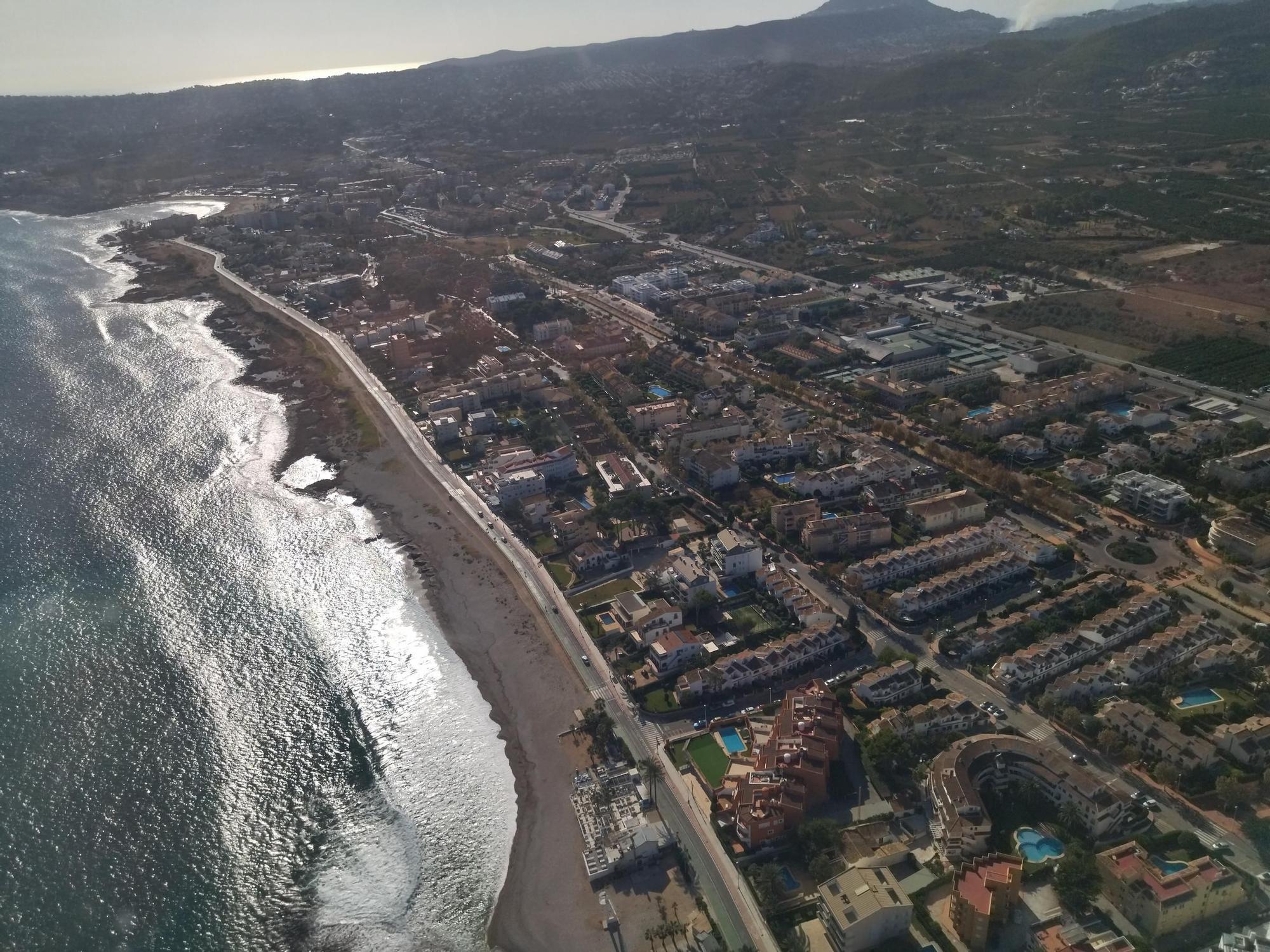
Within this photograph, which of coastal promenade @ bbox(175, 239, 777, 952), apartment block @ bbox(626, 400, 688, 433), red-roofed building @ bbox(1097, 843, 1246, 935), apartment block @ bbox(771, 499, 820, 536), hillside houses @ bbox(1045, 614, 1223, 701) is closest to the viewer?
red-roofed building @ bbox(1097, 843, 1246, 935)

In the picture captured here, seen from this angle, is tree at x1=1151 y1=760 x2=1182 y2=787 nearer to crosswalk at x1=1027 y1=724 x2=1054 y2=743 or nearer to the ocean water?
crosswalk at x1=1027 y1=724 x2=1054 y2=743

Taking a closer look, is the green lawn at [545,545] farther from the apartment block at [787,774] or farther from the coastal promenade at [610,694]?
the apartment block at [787,774]

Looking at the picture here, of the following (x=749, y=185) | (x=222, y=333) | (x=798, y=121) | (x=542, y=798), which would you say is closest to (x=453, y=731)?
(x=542, y=798)

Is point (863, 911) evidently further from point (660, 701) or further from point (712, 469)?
point (712, 469)

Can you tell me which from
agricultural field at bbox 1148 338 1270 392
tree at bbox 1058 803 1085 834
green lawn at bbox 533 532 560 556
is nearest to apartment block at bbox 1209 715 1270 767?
tree at bbox 1058 803 1085 834

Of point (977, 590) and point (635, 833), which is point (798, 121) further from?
point (635, 833)

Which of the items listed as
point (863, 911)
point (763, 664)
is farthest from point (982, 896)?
point (763, 664)

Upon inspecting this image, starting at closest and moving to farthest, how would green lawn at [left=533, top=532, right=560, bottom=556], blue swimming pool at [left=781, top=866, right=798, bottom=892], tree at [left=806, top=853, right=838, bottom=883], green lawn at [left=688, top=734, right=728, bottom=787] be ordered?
tree at [left=806, top=853, right=838, bottom=883]
blue swimming pool at [left=781, top=866, right=798, bottom=892]
green lawn at [left=688, top=734, right=728, bottom=787]
green lawn at [left=533, top=532, right=560, bottom=556]
